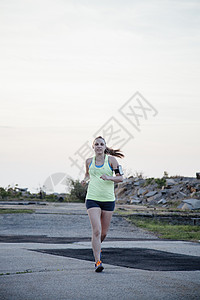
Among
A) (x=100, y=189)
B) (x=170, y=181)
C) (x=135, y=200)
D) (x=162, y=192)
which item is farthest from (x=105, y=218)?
(x=170, y=181)

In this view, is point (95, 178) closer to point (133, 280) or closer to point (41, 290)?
point (133, 280)

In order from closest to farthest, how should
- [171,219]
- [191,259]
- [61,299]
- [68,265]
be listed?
[61,299] → [68,265] → [191,259] → [171,219]

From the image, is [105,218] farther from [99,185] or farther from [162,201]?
[162,201]

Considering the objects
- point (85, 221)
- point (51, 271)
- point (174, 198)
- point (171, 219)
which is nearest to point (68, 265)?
point (51, 271)

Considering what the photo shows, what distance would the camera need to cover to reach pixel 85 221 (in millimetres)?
20828

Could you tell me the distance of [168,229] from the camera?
18906 millimetres

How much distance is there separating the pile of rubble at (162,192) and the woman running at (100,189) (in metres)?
22.8

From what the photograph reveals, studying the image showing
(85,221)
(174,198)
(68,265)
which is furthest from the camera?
(174,198)

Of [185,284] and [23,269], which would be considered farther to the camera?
[23,269]

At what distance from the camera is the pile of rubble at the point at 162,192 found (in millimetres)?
34906

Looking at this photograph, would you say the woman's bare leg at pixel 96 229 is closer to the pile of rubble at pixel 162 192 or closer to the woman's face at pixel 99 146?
the woman's face at pixel 99 146

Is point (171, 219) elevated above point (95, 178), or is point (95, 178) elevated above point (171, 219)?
point (95, 178)

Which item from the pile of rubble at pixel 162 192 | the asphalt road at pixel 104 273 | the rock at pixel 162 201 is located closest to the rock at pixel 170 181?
the pile of rubble at pixel 162 192

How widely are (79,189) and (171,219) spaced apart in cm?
1605
